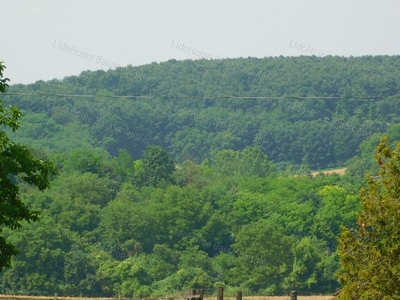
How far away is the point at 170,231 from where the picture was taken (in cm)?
10731

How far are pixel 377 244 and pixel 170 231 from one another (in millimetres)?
86454

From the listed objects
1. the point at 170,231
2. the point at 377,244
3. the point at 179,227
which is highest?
the point at 179,227

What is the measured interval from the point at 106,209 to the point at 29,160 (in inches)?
3521

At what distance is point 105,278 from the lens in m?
85.2

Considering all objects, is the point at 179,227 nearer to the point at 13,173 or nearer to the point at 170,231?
the point at 170,231

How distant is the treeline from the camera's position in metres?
85.1

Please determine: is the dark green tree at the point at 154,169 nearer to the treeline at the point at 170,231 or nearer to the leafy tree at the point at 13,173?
the treeline at the point at 170,231

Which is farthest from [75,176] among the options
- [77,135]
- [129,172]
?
[77,135]

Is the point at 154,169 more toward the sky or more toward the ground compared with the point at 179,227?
more toward the sky

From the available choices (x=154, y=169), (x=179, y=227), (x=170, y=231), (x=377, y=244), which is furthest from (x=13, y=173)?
(x=154, y=169)

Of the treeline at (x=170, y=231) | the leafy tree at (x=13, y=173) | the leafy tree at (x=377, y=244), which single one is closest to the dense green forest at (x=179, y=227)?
the treeline at (x=170, y=231)

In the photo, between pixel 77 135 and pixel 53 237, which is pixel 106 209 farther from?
pixel 77 135

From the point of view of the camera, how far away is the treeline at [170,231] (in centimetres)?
8506

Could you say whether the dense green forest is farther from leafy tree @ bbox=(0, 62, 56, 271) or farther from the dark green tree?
leafy tree @ bbox=(0, 62, 56, 271)
